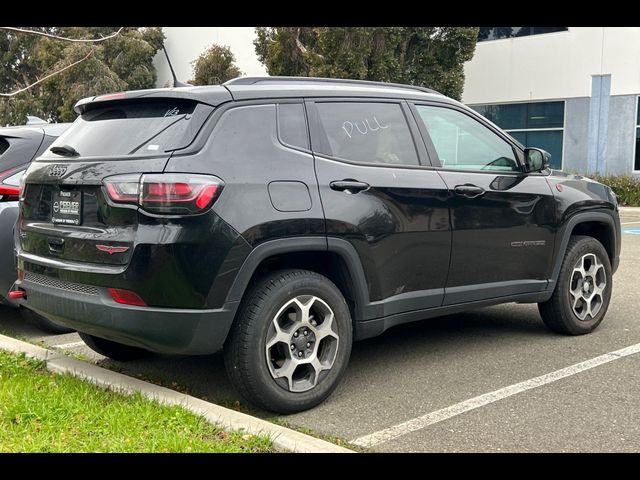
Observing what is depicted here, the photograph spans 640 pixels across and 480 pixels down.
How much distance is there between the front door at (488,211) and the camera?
15.4ft

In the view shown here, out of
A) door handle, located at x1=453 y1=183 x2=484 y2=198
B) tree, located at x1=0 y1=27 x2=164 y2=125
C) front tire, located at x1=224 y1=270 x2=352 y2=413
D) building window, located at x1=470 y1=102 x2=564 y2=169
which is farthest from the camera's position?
tree, located at x1=0 y1=27 x2=164 y2=125

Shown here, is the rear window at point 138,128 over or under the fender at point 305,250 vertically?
over

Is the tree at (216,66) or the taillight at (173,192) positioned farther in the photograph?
the tree at (216,66)

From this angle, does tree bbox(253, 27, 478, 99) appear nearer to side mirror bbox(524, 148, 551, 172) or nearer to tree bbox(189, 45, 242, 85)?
tree bbox(189, 45, 242, 85)

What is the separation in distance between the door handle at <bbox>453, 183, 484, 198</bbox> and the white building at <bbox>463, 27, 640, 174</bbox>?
53.6 feet

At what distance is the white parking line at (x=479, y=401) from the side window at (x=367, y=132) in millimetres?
1510

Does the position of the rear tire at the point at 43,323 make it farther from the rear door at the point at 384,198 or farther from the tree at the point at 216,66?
the tree at the point at 216,66

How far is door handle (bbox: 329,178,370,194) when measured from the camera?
160 inches

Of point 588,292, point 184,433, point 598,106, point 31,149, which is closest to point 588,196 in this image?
point 588,292

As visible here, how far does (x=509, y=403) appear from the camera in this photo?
4090 mm

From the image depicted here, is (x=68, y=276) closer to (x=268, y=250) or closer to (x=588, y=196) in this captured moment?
(x=268, y=250)

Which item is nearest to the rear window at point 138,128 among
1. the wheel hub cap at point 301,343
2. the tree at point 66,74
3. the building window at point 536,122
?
the wheel hub cap at point 301,343

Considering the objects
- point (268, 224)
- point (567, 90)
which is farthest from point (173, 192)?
point (567, 90)

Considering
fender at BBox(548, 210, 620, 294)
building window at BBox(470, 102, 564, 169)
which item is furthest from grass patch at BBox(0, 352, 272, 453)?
building window at BBox(470, 102, 564, 169)
